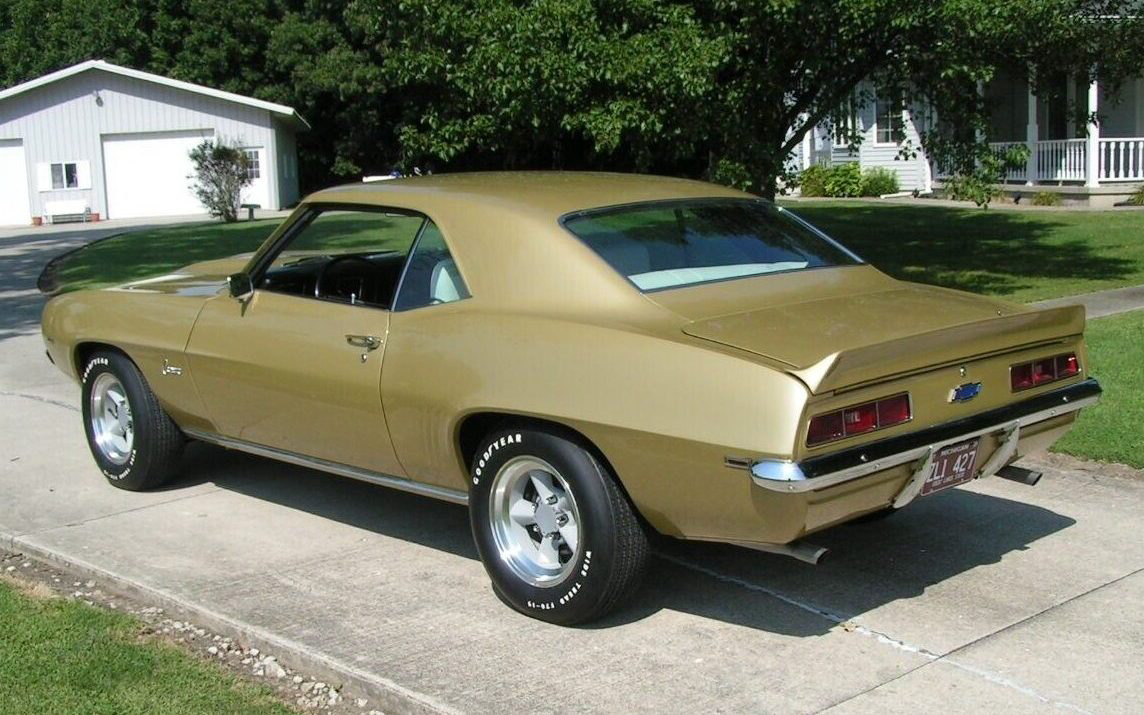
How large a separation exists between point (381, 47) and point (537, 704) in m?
37.9

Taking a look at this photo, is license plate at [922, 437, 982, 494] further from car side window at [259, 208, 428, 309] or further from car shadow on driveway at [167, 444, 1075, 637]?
car side window at [259, 208, 428, 309]

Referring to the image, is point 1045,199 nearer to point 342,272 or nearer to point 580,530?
point 342,272

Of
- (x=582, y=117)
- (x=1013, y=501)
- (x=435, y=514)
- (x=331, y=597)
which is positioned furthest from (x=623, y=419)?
(x=582, y=117)

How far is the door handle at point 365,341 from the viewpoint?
5.22 meters

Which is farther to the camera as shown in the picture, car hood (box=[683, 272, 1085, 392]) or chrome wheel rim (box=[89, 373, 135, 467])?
chrome wheel rim (box=[89, 373, 135, 467])

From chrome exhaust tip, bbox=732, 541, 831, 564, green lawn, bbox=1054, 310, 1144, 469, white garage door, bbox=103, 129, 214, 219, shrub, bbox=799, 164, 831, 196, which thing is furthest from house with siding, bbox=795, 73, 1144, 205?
white garage door, bbox=103, 129, 214, 219

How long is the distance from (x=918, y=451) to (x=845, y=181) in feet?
92.6

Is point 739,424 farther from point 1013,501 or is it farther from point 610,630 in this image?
point 1013,501

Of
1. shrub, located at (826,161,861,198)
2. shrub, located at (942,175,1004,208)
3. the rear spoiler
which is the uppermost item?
shrub, located at (826,161,861,198)

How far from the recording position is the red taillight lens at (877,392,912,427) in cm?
425

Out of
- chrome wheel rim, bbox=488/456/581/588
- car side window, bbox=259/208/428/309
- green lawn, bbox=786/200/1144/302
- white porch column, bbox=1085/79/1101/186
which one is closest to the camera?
chrome wheel rim, bbox=488/456/581/588

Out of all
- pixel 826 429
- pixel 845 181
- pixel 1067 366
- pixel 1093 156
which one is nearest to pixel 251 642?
pixel 826 429

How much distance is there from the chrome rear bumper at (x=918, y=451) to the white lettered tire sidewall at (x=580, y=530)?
65 centimetres

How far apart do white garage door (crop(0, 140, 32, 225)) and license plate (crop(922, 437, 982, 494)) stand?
37.7 m
